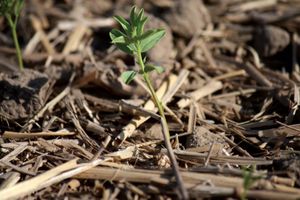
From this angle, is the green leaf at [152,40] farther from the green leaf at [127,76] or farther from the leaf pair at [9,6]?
the leaf pair at [9,6]

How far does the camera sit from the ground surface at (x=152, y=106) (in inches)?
65.0

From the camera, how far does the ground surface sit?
5.41ft

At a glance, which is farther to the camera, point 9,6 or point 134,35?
point 9,6

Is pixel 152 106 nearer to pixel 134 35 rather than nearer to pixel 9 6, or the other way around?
pixel 134 35

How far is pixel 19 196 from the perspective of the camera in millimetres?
1620

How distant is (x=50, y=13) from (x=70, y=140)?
1.23 metres

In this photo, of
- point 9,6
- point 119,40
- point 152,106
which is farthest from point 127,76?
point 9,6

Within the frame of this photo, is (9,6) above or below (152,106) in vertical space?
above

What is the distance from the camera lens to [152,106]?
2.12 m

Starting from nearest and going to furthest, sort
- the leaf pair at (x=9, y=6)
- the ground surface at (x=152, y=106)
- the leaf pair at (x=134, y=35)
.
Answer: the ground surface at (x=152, y=106) < the leaf pair at (x=134, y=35) < the leaf pair at (x=9, y=6)

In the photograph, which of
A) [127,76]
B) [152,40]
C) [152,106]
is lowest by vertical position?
[152,106]

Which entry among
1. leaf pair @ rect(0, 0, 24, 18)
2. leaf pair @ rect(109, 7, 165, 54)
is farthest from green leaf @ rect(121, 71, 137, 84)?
leaf pair @ rect(0, 0, 24, 18)

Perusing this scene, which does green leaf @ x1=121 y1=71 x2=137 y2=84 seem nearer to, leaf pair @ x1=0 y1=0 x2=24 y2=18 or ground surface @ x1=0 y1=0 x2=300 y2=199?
ground surface @ x1=0 y1=0 x2=300 y2=199

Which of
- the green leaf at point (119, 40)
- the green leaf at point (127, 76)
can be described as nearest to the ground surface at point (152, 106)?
the green leaf at point (127, 76)
